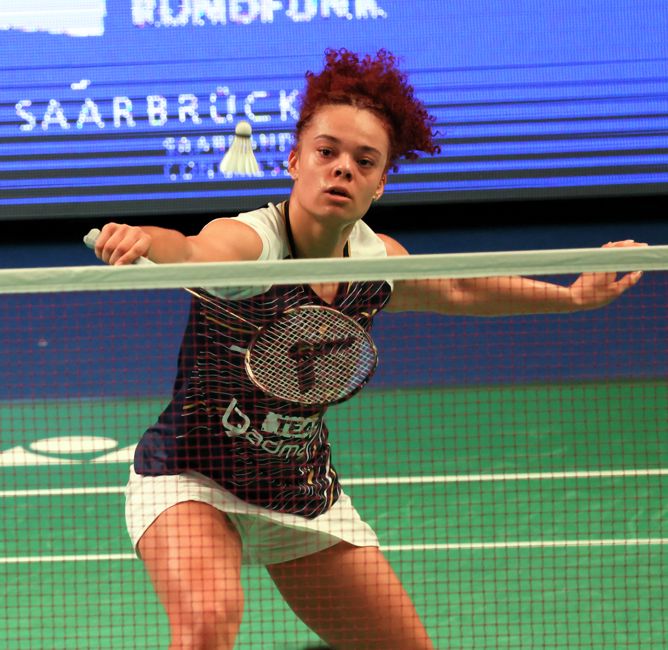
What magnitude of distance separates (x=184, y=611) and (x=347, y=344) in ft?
2.25

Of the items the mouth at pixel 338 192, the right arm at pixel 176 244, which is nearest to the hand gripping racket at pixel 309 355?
the right arm at pixel 176 244

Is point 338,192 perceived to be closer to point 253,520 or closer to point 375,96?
point 375,96

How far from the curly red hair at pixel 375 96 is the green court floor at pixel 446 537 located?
89 cm

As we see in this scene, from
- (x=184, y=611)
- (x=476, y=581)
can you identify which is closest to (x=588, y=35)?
(x=476, y=581)

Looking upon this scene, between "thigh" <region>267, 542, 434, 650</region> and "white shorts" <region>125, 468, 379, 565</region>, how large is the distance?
3cm

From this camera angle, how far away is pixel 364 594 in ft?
7.96

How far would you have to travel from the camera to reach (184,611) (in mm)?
2080

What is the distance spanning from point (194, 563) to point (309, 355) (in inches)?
20.5

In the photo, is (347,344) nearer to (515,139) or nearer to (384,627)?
(384,627)

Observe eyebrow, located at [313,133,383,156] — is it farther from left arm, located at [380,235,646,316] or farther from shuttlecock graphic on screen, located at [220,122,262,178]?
left arm, located at [380,235,646,316]

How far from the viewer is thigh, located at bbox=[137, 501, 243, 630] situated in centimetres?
210

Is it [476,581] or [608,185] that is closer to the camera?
[476,581]

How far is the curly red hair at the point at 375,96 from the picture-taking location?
2373mm

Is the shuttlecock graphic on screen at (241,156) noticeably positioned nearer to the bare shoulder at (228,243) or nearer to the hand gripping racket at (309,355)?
the bare shoulder at (228,243)
